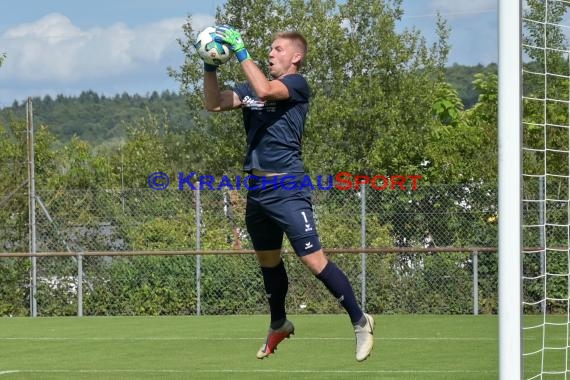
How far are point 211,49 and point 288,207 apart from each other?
113cm

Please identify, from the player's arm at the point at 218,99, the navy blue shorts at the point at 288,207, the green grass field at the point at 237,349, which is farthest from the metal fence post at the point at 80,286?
the navy blue shorts at the point at 288,207

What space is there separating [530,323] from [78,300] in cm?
782

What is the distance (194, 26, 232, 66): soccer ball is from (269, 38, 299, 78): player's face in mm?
357

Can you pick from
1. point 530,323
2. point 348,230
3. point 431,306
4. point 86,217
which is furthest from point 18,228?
point 530,323

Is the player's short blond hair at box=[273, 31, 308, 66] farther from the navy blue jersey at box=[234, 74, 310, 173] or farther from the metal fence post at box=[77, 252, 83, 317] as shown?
the metal fence post at box=[77, 252, 83, 317]

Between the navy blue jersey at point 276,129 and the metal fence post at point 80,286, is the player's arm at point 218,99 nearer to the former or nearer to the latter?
the navy blue jersey at point 276,129

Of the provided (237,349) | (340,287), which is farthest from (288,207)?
(237,349)

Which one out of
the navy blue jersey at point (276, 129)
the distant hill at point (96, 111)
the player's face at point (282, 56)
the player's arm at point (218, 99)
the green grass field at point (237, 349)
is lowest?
the green grass field at point (237, 349)

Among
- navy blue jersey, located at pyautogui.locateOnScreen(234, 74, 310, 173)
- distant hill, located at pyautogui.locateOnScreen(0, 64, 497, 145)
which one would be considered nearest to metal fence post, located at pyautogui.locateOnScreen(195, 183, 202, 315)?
navy blue jersey, located at pyautogui.locateOnScreen(234, 74, 310, 173)

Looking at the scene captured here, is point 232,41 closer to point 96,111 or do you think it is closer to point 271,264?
point 271,264

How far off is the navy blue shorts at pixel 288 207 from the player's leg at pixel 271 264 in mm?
61

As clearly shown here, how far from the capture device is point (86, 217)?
64.7 ft

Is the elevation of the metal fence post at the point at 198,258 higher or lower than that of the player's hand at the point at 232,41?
lower

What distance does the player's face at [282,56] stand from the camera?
749 cm
